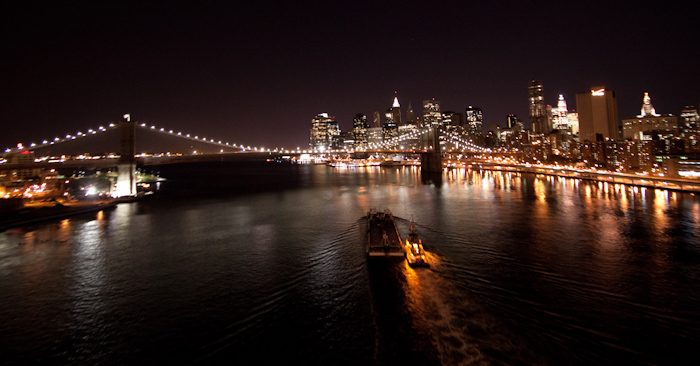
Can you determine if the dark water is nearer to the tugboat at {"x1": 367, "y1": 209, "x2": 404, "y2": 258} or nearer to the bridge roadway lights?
the tugboat at {"x1": 367, "y1": 209, "x2": 404, "y2": 258}

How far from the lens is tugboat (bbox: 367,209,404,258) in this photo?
1057 centimetres

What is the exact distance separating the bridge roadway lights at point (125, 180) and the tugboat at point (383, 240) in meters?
22.7

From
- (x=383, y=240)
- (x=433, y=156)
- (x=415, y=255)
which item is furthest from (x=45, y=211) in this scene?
(x=433, y=156)

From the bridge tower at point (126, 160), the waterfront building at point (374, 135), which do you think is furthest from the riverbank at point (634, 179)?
the waterfront building at point (374, 135)

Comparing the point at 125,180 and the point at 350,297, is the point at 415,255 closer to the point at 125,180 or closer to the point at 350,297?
the point at 350,297

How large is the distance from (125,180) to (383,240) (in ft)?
84.4

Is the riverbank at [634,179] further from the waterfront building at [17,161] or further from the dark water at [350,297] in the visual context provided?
the waterfront building at [17,161]

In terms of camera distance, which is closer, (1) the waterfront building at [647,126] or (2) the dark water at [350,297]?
(2) the dark water at [350,297]

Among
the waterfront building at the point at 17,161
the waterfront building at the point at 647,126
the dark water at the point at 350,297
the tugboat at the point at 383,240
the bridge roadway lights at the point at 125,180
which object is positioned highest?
the waterfront building at the point at 647,126

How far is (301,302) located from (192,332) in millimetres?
2414

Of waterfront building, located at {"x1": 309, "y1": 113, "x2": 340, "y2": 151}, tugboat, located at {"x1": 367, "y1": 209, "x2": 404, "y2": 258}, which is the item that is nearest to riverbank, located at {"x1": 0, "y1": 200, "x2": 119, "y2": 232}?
tugboat, located at {"x1": 367, "y1": 209, "x2": 404, "y2": 258}

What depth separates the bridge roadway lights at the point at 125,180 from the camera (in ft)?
86.1

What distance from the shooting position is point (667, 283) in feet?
27.8

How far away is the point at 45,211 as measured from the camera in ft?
66.3
